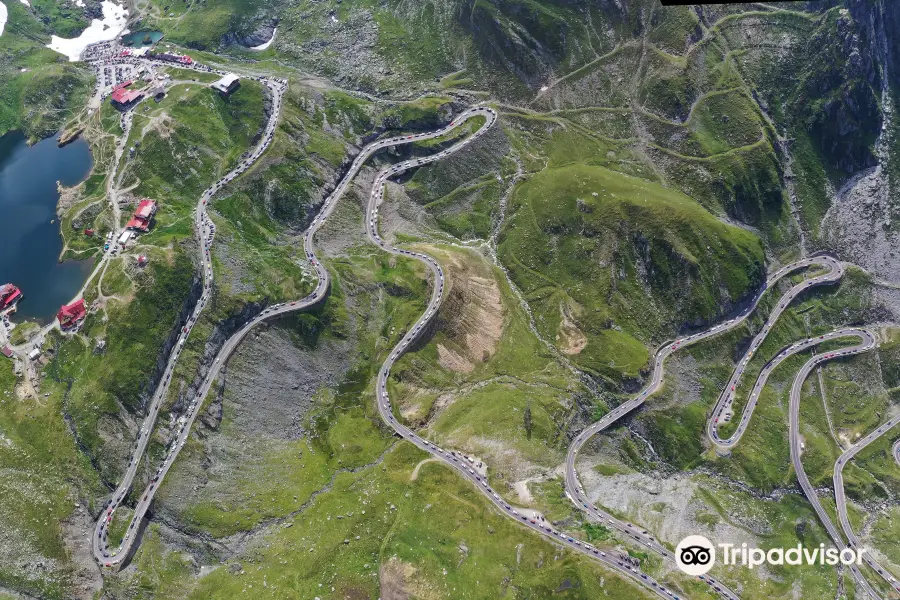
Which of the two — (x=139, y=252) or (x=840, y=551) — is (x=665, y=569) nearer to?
(x=840, y=551)

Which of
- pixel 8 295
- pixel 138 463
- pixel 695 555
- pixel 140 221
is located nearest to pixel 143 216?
pixel 140 221

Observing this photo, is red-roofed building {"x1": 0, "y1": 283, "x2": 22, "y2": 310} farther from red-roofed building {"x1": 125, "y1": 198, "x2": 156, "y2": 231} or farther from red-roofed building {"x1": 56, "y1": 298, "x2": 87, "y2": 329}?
red-roofed building {"x1": 125, "y1": 198, "x2": 156, "y2": 231}

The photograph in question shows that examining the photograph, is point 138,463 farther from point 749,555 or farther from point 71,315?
point 749,555

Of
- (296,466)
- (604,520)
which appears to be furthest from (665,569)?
(296,466)

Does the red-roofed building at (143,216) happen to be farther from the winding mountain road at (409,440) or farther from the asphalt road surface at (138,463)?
the asphalt road surface at (138,463)

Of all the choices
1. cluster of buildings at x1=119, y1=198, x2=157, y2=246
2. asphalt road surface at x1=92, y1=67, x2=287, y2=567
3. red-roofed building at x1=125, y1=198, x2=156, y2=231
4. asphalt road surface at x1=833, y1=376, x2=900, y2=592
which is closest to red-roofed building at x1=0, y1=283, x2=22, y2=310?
cluster of buildings at x1=119, y1=198, x2=157, y2=246

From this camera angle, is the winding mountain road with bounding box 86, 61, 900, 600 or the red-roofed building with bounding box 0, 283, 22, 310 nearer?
the winding mountain road with bounding box 86, 61, 900, 600
